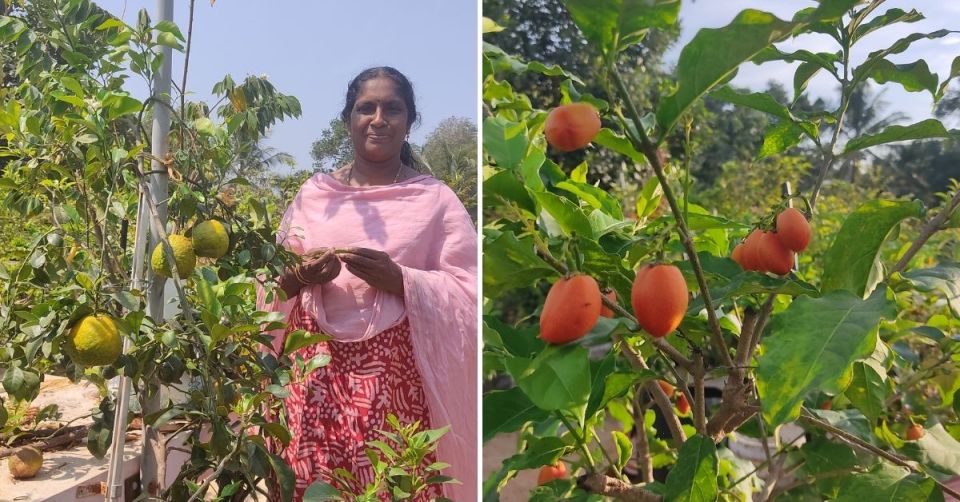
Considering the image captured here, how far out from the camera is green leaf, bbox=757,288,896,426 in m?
0.45

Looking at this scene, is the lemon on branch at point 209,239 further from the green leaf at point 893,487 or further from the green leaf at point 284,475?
the green leaf at point 893,487

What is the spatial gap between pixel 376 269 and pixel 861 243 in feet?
1.85

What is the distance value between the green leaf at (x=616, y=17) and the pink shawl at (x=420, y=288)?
0.53m

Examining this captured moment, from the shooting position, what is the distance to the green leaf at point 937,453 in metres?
0.79

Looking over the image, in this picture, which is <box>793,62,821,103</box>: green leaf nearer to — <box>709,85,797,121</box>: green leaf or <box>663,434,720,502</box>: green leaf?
<box>709,85,797,121</box>: green leaf

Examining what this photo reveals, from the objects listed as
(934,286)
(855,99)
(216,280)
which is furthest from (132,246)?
(855,99)

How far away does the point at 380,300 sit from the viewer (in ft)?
3.22

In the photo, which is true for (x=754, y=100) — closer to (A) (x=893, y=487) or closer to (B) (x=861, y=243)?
(B) (x=861, y=243)

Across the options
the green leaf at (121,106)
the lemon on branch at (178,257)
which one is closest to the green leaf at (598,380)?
the lemon on branch at (178,257)

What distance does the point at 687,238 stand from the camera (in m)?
0.52

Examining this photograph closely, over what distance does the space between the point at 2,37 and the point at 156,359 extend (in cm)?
54

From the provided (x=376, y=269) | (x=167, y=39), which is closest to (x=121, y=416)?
(x=376, y=269)

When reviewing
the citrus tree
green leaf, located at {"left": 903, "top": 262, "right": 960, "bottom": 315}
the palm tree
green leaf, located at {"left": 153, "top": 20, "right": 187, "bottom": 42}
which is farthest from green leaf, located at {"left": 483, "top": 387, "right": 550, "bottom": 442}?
the palm tree

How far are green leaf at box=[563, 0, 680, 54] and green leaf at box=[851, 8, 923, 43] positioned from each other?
298 mm
